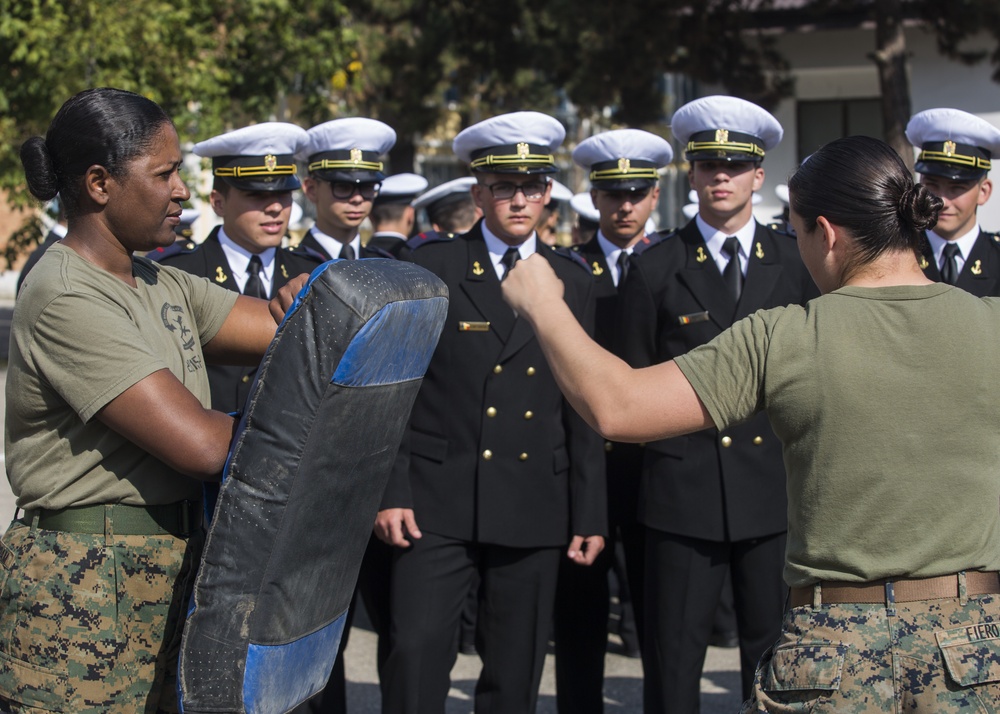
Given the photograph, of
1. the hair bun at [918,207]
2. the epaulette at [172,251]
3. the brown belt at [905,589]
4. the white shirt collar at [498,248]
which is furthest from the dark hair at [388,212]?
the brown belt at [905,589]

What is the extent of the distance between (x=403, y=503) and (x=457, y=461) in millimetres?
233

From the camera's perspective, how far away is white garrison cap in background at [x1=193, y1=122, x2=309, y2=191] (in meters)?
4.74

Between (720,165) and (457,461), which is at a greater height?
(720,165)

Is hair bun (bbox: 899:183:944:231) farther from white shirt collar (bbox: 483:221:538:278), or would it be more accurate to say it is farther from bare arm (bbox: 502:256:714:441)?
white shirt collar (bbox: 483:221:538:278)

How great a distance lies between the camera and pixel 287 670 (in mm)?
2414

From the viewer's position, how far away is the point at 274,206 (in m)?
4.74

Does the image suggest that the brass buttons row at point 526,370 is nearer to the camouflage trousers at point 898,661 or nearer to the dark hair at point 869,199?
the dark hair at point 869,199

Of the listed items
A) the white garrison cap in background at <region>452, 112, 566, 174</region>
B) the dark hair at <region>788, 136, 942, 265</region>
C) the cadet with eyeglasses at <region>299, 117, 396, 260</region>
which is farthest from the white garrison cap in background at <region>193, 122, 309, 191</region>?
the dark hair at <region>788, 136, 942, 265</region>

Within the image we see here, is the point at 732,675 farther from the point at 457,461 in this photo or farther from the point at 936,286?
the point at 936,286

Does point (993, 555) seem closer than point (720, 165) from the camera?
Yes

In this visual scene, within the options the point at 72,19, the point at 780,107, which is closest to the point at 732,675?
the point at 72,19

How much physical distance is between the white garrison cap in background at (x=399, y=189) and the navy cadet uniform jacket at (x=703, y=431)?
3849 millimetres

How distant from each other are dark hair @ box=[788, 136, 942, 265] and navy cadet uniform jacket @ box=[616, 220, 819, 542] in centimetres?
157

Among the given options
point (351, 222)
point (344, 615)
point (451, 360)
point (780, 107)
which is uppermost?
point (780, 107)
